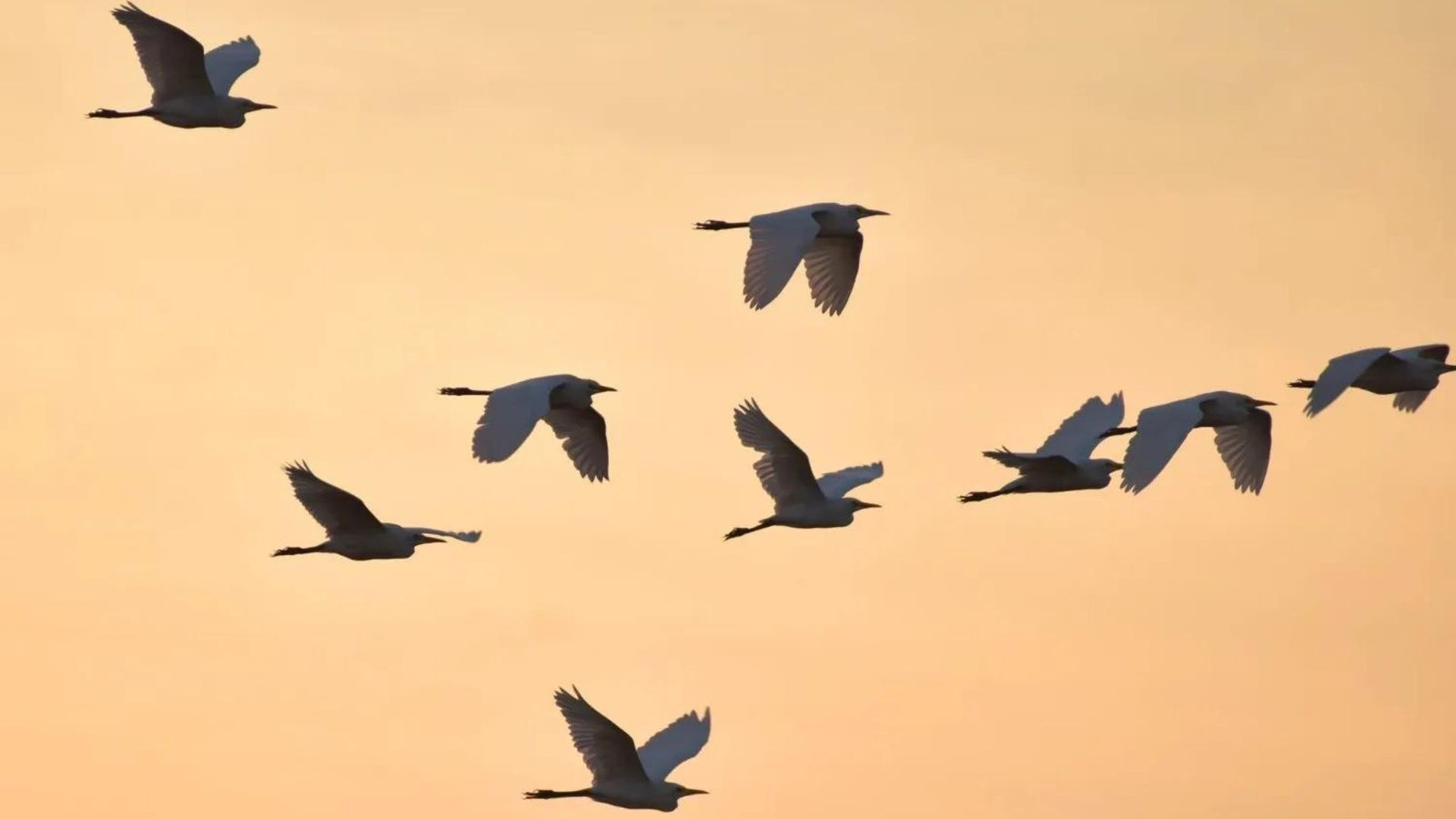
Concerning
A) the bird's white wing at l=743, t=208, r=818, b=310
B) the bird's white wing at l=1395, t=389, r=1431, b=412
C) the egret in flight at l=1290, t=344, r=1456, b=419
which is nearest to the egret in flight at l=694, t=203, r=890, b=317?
the bird's white wing at l=743, t=208, r=818, b=310

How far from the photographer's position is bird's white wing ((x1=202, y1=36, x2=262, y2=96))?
37.7 m

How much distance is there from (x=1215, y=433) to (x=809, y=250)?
5.40m

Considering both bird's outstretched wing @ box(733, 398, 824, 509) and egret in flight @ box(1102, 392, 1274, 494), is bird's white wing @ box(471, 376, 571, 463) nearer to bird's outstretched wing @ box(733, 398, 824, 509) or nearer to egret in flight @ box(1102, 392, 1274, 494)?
bird's outstretched wing @ box(733, 398, 824, 509)

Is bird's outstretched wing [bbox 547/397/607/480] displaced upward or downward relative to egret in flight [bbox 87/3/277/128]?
downward

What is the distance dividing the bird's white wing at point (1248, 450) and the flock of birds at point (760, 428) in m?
0.02

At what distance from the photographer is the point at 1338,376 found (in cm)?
3344

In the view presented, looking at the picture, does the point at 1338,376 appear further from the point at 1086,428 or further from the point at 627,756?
the point at 627,756

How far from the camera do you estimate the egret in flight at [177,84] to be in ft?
115

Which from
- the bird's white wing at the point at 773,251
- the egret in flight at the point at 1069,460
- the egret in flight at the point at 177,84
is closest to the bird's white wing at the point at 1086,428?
the egret in flight at the point at 1069,460

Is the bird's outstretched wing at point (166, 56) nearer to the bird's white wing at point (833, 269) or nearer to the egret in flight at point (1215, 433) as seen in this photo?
the bird's white wing at point (833, 269)

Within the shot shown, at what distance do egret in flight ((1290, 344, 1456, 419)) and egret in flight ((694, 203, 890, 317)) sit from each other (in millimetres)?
5749

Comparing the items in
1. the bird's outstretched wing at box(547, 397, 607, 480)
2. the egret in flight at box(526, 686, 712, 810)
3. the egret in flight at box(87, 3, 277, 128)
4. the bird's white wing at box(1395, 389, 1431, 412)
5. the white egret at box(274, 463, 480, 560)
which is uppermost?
the egret in flight at box(87, 3, 277, 128)

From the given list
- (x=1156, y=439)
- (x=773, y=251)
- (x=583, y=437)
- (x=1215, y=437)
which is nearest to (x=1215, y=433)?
(x=1215, y=437)

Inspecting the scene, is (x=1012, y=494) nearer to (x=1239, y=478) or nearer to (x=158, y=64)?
(x=1239, y=478)
